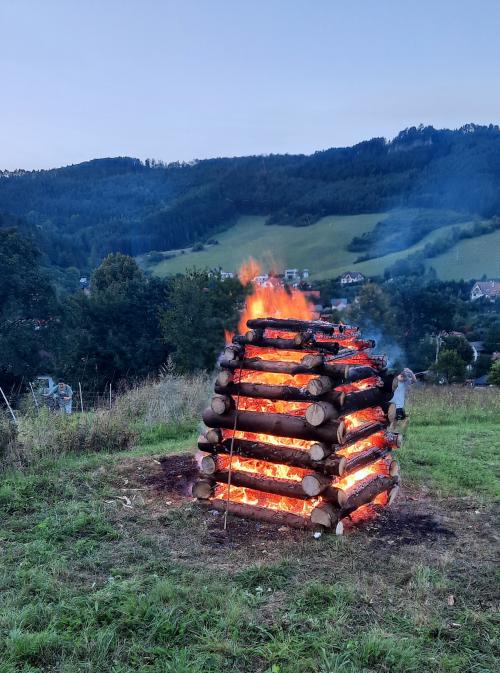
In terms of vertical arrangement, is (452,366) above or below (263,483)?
below

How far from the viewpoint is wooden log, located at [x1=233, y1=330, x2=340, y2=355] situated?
6160mm

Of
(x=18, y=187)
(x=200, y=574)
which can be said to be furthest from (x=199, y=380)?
(x=18, y=187)

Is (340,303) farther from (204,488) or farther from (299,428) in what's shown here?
(299,428)

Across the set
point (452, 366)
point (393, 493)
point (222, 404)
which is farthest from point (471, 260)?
point (222, 404)

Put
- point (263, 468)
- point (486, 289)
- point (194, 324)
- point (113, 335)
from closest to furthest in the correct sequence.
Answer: point (263, 468) → point (194, 324) → point (113, 335) → point (486, 289)

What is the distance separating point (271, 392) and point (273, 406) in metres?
0.30

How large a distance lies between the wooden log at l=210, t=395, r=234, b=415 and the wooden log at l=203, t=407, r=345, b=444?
0.21ft

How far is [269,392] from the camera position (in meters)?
6.35

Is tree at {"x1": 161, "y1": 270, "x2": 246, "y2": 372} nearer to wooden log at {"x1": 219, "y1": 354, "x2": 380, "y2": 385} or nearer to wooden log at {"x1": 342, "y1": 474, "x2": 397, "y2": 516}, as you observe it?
wooden log at {"x1": 219, "y1": 354, "x2": 380, "y2": 385}

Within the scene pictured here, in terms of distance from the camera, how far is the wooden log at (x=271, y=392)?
5.89 meters

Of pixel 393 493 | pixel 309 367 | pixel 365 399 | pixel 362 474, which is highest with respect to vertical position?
pixel 309 367

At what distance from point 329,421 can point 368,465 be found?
3.87 feet

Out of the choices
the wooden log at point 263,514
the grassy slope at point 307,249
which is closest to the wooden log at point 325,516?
the wooden log at point 263,514

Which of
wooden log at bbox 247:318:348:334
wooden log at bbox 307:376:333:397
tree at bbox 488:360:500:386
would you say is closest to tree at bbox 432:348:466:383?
tree at bbox 488:360:500:386
